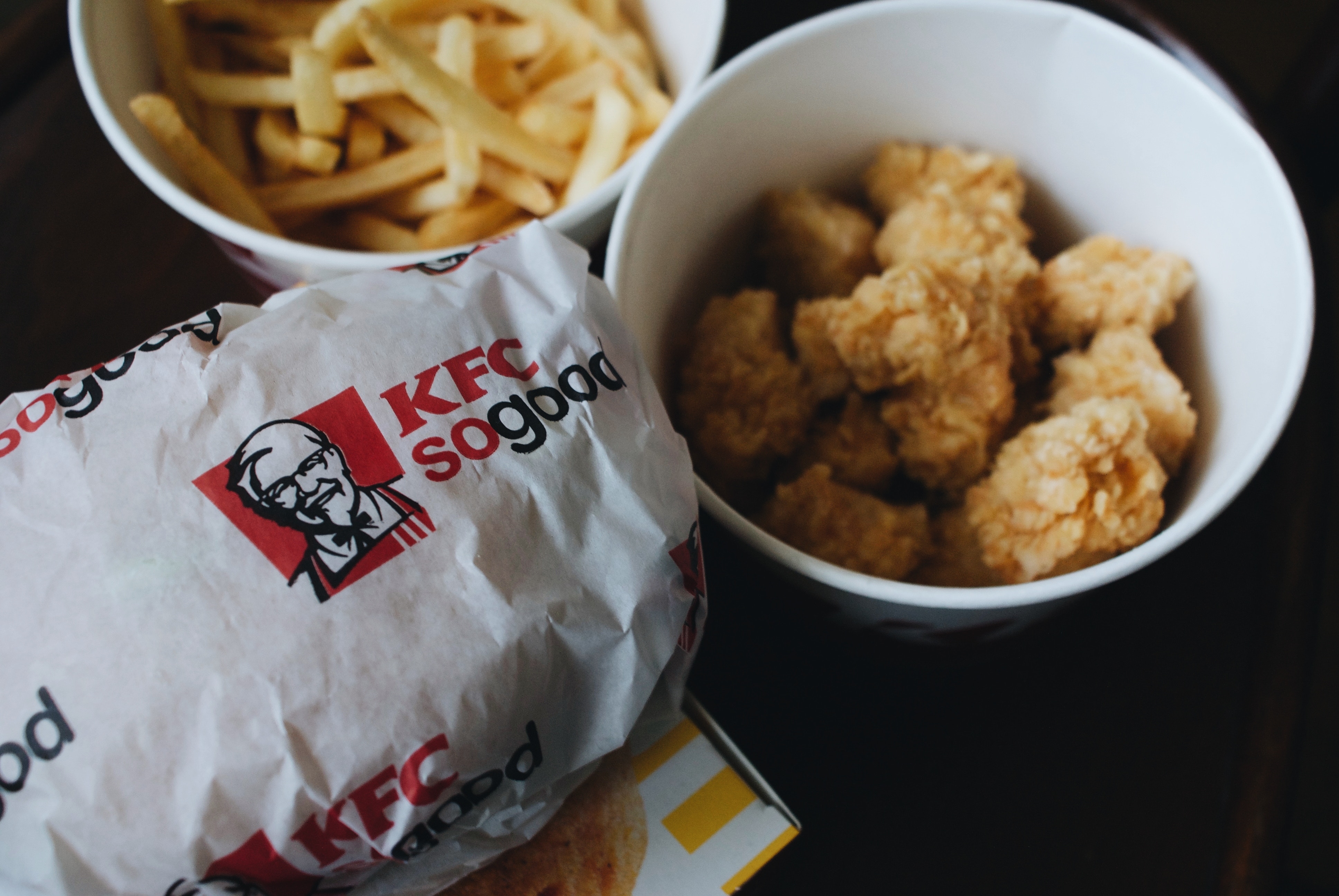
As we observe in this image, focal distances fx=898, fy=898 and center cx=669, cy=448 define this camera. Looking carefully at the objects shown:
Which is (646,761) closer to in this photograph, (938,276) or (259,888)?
(259,888)

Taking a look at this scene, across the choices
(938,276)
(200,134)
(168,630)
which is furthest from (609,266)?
(200,134)

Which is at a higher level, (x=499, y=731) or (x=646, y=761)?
(x=499, y=731)

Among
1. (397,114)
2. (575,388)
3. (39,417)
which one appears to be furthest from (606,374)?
(397,114)

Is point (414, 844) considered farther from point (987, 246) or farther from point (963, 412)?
point (987, 246)

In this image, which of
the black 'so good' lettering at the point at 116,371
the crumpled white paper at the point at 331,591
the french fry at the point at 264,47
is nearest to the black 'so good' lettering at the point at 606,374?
the crumpled white paper at the point at 331,591

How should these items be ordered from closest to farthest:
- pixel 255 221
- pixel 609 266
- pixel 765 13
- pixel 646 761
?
pixel 646 761
pixel 609 266
pixel 255 221
pixel 765 13

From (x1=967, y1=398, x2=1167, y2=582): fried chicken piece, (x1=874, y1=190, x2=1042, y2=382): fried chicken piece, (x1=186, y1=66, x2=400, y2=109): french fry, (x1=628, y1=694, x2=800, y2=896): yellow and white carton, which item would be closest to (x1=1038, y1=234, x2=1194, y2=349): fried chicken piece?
(x1=874, y1=190, x2=1042, y2=382): fried chicken piece

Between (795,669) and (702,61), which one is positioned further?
(702,61)
